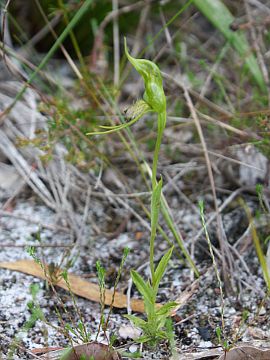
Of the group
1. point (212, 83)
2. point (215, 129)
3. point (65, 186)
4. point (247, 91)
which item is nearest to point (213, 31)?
point (212, 83)

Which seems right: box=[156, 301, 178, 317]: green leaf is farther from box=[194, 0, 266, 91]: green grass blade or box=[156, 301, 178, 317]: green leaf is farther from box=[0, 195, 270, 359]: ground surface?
box=[194, 0, 266, 91]: green grass blade

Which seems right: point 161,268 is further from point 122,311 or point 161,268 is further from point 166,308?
point 122,311

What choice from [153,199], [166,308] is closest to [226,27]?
[153,199]

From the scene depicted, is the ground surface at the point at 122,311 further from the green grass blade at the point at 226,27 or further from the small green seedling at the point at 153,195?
the green grass blade at the point at 226,27

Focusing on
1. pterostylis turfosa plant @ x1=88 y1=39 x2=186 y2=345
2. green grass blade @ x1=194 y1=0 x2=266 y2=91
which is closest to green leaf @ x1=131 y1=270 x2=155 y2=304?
pterostylis turfosa plant @ x1=88 y1=39 x2=186 y2=345

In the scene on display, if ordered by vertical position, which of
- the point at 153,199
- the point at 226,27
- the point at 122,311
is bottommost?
the point at 122,311
